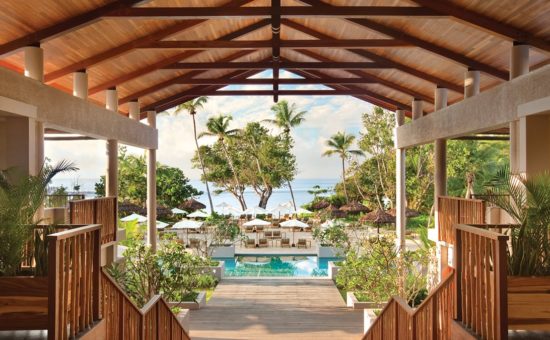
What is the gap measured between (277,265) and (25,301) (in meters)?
16.6

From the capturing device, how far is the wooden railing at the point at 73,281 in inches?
164

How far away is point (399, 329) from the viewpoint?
21.5ft

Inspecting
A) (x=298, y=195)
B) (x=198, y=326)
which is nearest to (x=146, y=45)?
(x=198, y=326)

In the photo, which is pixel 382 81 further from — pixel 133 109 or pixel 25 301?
pixel 25 301

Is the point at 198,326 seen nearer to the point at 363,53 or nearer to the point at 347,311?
the point at 347,311

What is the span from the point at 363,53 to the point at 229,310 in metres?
7.27

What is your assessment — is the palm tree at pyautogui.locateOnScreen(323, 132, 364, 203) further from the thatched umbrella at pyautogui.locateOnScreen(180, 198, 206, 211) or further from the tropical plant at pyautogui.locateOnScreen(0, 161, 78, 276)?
the tropical plant at pyautogui.locateOnScreen(0, 161, 78, 276)

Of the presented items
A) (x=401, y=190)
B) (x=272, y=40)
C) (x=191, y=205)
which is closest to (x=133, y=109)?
(x=272, y=40)

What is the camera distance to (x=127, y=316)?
5.88 metres

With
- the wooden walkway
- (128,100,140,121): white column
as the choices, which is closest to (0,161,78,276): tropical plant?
the wooden walkway

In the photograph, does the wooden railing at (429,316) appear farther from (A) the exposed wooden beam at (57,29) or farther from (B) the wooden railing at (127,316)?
(A) the exposed wooden beam at (57,29)

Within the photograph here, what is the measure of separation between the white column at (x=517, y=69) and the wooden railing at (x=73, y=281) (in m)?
6.64

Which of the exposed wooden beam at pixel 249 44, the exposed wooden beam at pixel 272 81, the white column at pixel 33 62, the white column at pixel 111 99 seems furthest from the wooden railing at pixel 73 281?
the exposed wooden beam at pixel 272 81

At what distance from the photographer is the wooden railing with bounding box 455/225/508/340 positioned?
4.17m
